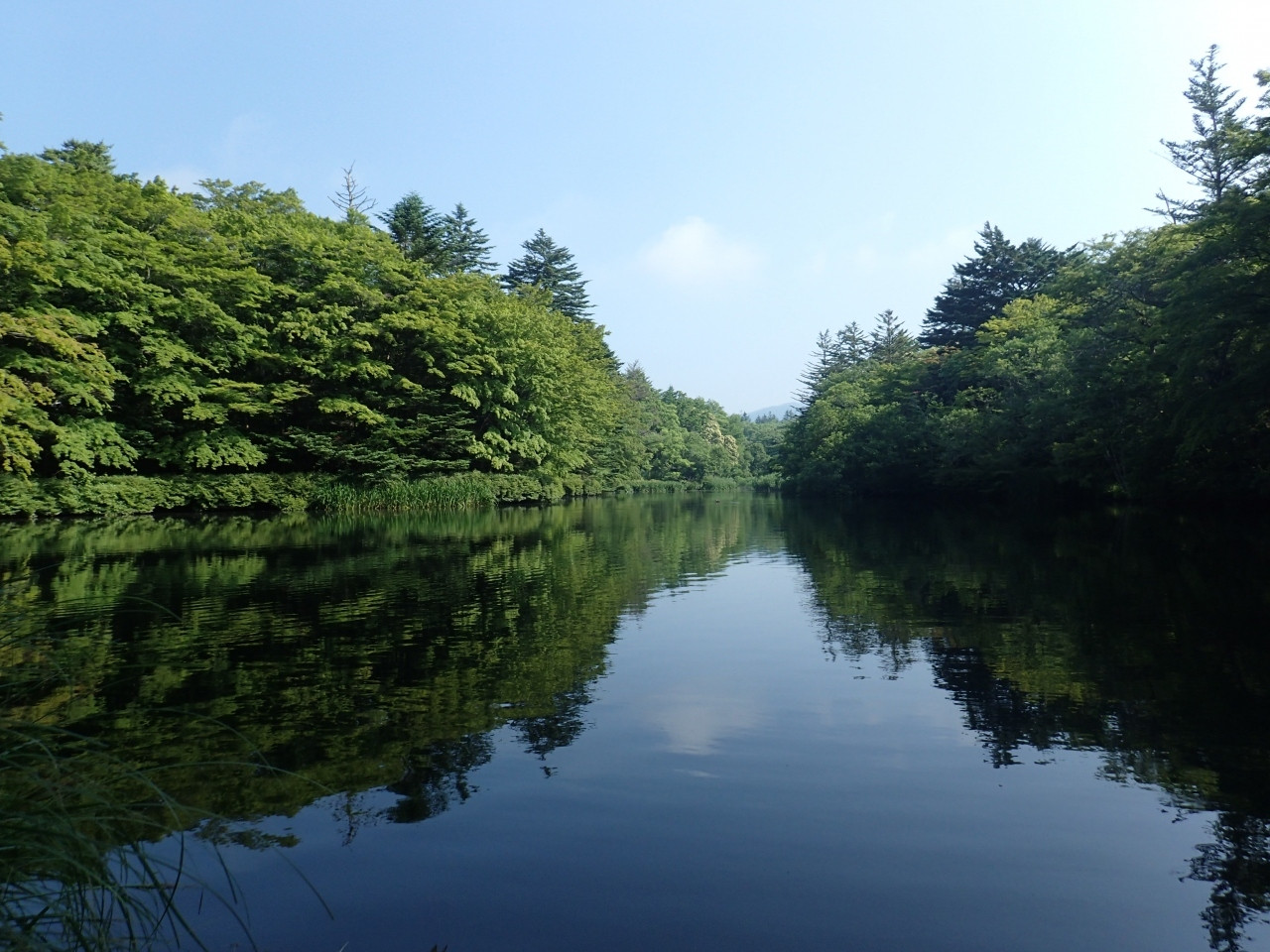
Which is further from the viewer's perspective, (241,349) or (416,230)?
(416,230)

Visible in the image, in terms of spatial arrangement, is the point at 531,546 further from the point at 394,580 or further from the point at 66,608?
the point at 66,608

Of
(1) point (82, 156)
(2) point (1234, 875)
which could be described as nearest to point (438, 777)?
(2) point (1234, 875)

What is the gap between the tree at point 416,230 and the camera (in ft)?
154

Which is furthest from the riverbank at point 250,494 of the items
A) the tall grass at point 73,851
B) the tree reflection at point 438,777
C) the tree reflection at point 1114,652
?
the tall grass at point 73,851

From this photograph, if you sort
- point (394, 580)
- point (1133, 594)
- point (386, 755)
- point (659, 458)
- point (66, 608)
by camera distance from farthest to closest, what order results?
point (659, 458) < point (394, 580) < point (1133, 594) < point (66, 608) < point (386, 755)

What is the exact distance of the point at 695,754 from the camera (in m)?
5.25

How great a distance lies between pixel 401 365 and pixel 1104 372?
88.1 feet

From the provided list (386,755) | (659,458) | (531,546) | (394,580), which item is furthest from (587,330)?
(386,755)

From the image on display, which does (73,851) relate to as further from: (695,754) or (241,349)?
(241,349)

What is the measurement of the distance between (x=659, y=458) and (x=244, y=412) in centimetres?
5597

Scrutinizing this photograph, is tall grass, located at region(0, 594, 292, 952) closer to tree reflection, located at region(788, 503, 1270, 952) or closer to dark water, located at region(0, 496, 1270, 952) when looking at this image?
dark water, located at region(0, 496, 1270, 952)

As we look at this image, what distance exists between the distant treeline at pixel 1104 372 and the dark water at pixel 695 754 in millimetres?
10312

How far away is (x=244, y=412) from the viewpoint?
103ft

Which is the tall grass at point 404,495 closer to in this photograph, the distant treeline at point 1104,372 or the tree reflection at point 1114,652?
the tree reflection at point 1114,652
